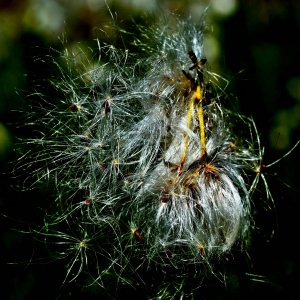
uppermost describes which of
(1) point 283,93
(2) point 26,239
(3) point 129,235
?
(1) point 283,93

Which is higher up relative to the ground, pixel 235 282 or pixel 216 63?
pixel 216 63

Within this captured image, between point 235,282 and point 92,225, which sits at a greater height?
point 92,225

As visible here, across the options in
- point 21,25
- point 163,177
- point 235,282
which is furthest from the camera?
point 21,25

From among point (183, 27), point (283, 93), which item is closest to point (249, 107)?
point (283, 93)

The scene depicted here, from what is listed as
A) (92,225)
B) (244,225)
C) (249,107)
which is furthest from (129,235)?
(249,107)

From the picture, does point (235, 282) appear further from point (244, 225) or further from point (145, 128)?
point (145, 128)

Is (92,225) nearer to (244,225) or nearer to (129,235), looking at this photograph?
(129,235)

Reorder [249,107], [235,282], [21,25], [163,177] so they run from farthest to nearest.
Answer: [21,25] < [249,107] < [235,282] < [163,177]

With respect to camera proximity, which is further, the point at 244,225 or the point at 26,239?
the point at 26,239

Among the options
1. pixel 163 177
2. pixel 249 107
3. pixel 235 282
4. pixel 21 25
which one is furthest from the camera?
pixel 21 25
